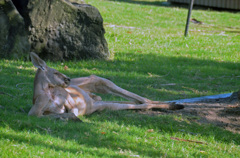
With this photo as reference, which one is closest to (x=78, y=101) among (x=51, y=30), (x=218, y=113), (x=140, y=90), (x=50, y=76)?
→ (x=50, y=76)

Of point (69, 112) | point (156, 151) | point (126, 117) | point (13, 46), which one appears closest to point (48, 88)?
point (69, 112)

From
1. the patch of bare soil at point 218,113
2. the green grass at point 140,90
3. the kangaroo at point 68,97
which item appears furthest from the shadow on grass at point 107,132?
the patch of bare soil at point 218,113

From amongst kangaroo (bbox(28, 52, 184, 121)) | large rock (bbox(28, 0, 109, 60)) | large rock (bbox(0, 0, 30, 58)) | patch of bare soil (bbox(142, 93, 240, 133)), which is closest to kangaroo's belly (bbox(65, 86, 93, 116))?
kangaroo (bbox(28, 52, 184, 121))

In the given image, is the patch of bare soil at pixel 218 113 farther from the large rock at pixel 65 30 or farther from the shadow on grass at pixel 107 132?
the large rock at pixel 65 30

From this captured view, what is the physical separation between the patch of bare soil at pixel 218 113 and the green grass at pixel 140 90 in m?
0.25

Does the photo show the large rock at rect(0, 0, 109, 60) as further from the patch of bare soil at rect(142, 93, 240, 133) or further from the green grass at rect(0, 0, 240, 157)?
the patch of bare soil at rect(142, 93, 240, 133)

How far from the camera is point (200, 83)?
31.3 ft

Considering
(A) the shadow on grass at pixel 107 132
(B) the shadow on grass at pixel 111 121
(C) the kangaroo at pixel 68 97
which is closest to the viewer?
(A) the shadow on grass at pixel 107 132

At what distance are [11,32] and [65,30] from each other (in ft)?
4.57

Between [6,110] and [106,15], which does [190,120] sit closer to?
[6,110]

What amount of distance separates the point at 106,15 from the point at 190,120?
1306 centimetres

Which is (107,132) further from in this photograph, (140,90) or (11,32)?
(11,32)

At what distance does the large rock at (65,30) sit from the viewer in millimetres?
9719

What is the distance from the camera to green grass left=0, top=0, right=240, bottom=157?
4.57 metres
